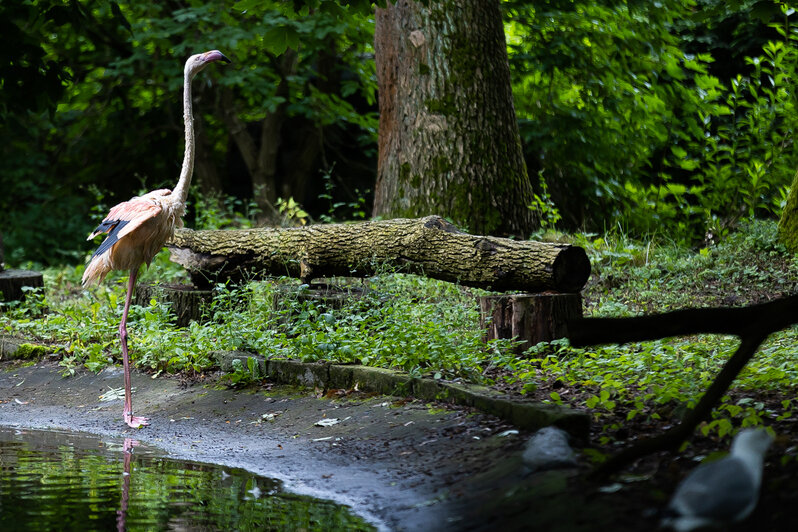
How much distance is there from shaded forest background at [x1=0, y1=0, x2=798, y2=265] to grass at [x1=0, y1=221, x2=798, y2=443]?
151 centimetres

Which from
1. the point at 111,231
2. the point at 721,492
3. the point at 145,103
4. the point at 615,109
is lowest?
the point at 721,492

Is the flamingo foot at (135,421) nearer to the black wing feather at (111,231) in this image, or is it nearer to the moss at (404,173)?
the black wing feather at (111,231)

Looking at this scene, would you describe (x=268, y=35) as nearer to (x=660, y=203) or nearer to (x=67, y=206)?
(x=660, y=203)

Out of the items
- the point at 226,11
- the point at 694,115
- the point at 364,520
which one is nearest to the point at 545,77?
the point at 694,115

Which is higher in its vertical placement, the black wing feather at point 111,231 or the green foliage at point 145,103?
the green foliage at point 145,103

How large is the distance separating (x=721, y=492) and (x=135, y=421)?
443 centimetres

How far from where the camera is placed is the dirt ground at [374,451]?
127 inches

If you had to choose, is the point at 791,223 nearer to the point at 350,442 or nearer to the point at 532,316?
the point at 532,316

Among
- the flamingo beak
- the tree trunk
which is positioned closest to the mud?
the flamingo beak

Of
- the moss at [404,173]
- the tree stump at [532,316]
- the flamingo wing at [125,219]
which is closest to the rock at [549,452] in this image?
the tree stump at [532,316]

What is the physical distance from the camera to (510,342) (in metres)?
5.96

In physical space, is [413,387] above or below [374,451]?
above

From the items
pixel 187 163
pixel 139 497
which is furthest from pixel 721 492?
pixel 187 163

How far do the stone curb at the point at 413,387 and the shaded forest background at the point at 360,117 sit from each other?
2620 millimetres
